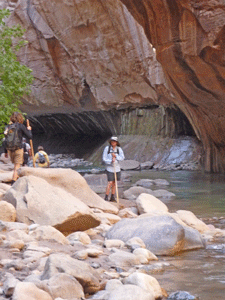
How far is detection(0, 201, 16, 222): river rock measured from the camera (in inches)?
262

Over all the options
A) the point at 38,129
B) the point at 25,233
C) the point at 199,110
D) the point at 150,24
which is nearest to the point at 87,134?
the point at 38,129

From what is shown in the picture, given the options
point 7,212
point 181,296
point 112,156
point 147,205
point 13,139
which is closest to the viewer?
point 181,296

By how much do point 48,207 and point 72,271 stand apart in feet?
8.40

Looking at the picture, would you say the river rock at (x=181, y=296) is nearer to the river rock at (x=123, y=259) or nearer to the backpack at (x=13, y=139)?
the river rock at (x=123, y=259)

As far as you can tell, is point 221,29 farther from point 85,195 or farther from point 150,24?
point 85,195

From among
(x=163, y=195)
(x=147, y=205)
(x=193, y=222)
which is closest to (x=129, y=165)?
(x=163, y=195)

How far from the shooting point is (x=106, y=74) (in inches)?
1371

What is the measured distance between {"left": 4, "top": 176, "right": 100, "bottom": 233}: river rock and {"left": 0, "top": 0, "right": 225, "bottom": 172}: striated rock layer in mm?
9020

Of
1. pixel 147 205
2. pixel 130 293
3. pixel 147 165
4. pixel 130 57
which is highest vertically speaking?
pixel 130 57

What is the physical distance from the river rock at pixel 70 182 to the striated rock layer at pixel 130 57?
7.44 metres

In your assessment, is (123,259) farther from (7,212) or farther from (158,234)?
(7,212)

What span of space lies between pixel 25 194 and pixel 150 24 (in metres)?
11.2

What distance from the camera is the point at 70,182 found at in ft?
30.0

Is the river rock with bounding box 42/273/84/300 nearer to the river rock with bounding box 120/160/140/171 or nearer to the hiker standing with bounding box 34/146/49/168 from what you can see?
the hiker standing with bounding box 34/146/49/168
